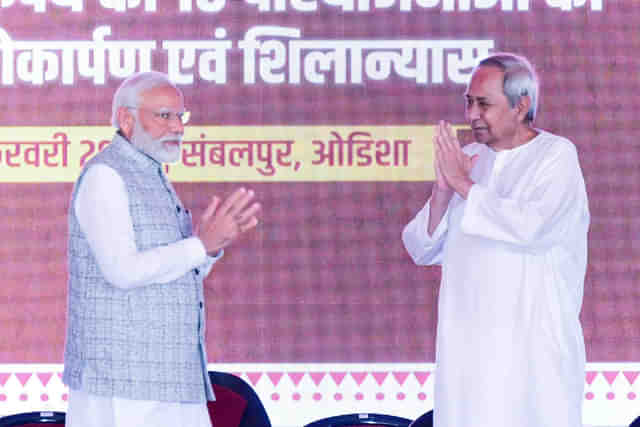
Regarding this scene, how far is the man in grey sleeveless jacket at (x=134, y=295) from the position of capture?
2.50m

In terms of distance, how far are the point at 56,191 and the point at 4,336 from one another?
0.62 metres

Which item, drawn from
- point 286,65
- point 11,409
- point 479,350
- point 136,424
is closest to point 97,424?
point 136,424

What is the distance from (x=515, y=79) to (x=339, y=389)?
161cm

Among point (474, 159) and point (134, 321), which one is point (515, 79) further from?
point (134, 321)

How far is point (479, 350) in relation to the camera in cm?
281

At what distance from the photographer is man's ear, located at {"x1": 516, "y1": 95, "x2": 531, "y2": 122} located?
2.89m

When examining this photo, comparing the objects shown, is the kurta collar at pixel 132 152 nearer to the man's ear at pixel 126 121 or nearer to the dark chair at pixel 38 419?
the man's ear at pixel 126 121

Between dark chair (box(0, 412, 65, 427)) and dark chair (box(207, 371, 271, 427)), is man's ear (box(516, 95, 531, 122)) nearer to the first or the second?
dark chair (box(207, 371, 271, 427))

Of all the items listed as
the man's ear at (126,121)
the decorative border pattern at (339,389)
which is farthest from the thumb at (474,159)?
the decorative border pattern at (339,389)

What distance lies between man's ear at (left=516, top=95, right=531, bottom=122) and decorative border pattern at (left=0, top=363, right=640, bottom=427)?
4.57 ft

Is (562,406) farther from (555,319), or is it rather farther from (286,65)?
(286,65)

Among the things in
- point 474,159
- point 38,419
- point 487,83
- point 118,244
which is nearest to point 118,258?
point 118,244

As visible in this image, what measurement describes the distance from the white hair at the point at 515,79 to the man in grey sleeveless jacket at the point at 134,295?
831mm

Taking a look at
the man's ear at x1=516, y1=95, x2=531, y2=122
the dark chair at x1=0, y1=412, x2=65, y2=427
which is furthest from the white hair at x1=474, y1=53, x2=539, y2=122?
the dark chair at x1=0, y1=412, x2=65, y2=427
